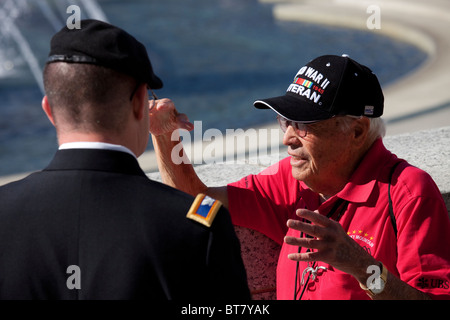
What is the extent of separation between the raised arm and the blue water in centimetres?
524

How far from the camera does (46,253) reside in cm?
A: 144

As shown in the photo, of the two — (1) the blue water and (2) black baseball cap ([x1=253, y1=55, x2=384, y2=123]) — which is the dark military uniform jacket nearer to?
(2) black baseball cap ([x1=253, y1=55, x2=384, y2=123])

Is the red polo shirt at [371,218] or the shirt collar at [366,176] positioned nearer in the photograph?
the red polo shirt at [371,218]

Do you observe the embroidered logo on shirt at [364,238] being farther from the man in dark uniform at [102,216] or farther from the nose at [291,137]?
the man in dark uniform at [102,216]

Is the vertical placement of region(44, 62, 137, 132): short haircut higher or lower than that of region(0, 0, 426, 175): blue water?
lower

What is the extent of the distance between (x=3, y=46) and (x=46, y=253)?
41.0 ft

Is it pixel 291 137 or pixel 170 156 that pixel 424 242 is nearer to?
pixel 291 137

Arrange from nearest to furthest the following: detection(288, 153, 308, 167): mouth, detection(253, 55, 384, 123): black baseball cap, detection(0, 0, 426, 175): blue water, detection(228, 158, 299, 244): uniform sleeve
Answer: detection(253, 55, 384, 123): black baseball cap
detection(288, 153, 308, 167): mouth
detection(228, 158, 299, 244): uniform sleeve
detection(0, 0, 426, 175): blue water

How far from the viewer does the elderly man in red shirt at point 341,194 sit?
2.03 metres

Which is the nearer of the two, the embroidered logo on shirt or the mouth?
the embroidered logo on shirt

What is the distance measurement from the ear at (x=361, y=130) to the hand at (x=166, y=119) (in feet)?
1.92

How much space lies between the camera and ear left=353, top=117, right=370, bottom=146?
93.4 inches

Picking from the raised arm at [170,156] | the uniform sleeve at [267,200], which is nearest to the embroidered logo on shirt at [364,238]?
the uniform sleeve at [267,200]

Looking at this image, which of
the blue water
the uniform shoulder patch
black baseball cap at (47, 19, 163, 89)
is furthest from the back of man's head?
the blue water
